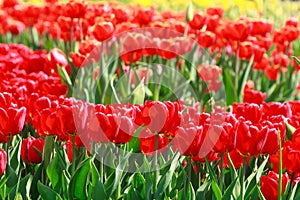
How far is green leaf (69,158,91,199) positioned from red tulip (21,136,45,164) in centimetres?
25

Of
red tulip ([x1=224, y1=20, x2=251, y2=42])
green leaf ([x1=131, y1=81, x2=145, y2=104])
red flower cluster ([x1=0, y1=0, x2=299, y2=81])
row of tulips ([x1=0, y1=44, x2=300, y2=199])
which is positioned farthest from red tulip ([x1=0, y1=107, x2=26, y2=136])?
red tulip ([x1=224, y1=20, x2=251, y2=42])

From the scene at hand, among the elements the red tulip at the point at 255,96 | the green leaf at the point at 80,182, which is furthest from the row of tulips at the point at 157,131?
the red tulip at the point at 255,96

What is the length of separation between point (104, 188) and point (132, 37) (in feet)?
6.28

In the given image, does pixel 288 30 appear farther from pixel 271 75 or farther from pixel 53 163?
pixel 53 163

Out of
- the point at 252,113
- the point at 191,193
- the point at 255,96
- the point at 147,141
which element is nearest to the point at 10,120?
the point at 147,141

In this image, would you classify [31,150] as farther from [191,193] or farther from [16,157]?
[191,193]

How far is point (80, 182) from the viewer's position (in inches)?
93.1

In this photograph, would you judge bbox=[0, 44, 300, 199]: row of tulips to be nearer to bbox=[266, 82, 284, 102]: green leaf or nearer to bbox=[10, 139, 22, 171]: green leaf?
bbox=[10, 139, 22, 171]: green leaf

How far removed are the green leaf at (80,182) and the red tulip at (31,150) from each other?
255mm

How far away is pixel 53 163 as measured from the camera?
95.5 inches

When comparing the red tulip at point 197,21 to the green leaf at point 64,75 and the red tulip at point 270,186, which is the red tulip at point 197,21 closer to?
the green leaf at point 64,75

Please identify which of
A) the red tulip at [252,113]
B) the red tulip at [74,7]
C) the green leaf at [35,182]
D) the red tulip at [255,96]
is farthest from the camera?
the red tulip at [74,7]

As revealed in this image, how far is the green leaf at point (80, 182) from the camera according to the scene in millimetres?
2328

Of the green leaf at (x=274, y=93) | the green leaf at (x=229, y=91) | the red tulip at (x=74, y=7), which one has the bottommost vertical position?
the green leaf at (x=274, y=93)
